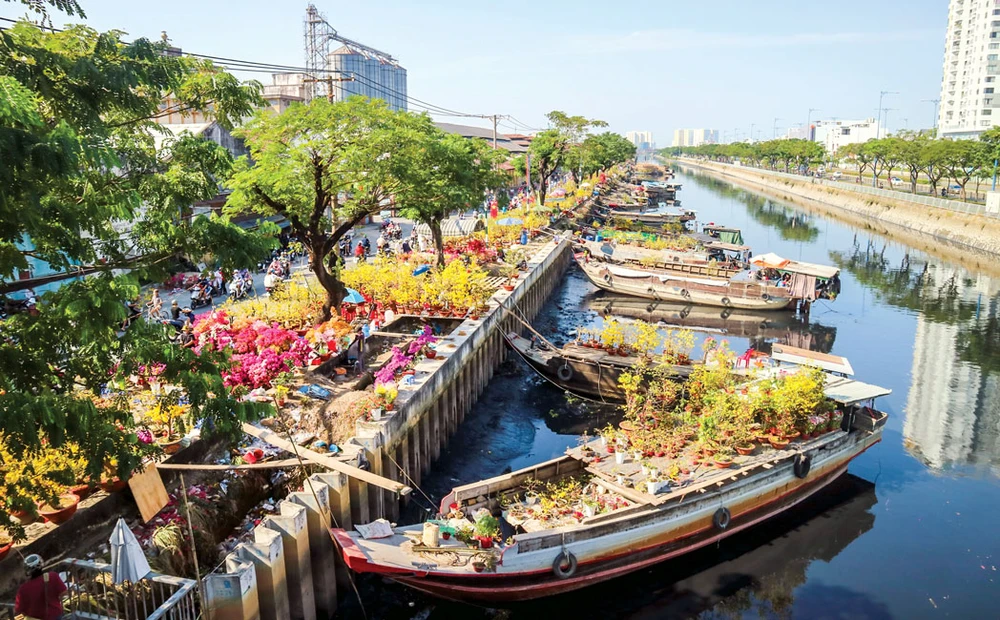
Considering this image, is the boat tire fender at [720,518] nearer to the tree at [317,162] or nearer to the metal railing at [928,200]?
the tree at [317,162]

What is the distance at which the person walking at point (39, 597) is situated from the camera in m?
10.1

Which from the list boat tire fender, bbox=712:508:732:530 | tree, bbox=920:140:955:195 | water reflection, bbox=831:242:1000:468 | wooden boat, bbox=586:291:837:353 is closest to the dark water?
water reflection, bbox=831:242:1000:468

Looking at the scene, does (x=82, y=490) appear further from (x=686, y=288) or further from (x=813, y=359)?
(x=686, y=288)

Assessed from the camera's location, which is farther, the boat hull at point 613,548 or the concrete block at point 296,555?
the boat hull at point 613,548

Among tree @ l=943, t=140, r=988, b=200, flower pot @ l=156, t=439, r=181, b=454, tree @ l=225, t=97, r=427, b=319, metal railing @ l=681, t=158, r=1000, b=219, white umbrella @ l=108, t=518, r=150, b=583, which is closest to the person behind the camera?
white umbrella @ l=108, t=518, r=150, b=583

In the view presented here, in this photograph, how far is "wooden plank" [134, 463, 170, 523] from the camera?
1373 cm

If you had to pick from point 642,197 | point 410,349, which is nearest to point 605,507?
point 410,349

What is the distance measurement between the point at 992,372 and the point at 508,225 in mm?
30921

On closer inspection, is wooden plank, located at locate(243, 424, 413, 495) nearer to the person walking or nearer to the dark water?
the dark water

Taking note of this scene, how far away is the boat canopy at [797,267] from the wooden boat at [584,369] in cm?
2092

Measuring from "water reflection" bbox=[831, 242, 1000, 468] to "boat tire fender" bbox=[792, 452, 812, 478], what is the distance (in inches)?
299

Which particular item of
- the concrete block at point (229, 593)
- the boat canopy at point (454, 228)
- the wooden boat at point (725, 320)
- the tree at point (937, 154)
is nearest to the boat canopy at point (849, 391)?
the wooden boat at point (725, 320)

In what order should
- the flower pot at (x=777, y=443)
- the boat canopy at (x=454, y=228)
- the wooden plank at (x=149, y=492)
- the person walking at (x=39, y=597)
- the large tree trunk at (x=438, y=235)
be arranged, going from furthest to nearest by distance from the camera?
the boat canopy at (x=454, y=228) → the large tree trunk at (x=438, y=235) → the flower pot at (x=777, y=443) → the wooden plank at (x=149, y=492) → the person walking at (x=39, y=597)

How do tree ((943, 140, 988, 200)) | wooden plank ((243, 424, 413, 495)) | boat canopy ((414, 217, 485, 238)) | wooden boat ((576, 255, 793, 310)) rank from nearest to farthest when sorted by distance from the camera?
1. wooden plank ((243, 424, 413, 495))
2. wooden boat ((576, 255, 793, 310))
3. boat canopy ((414, 217, 485, 238))
4. tree ((943, 140, 988, 200))
